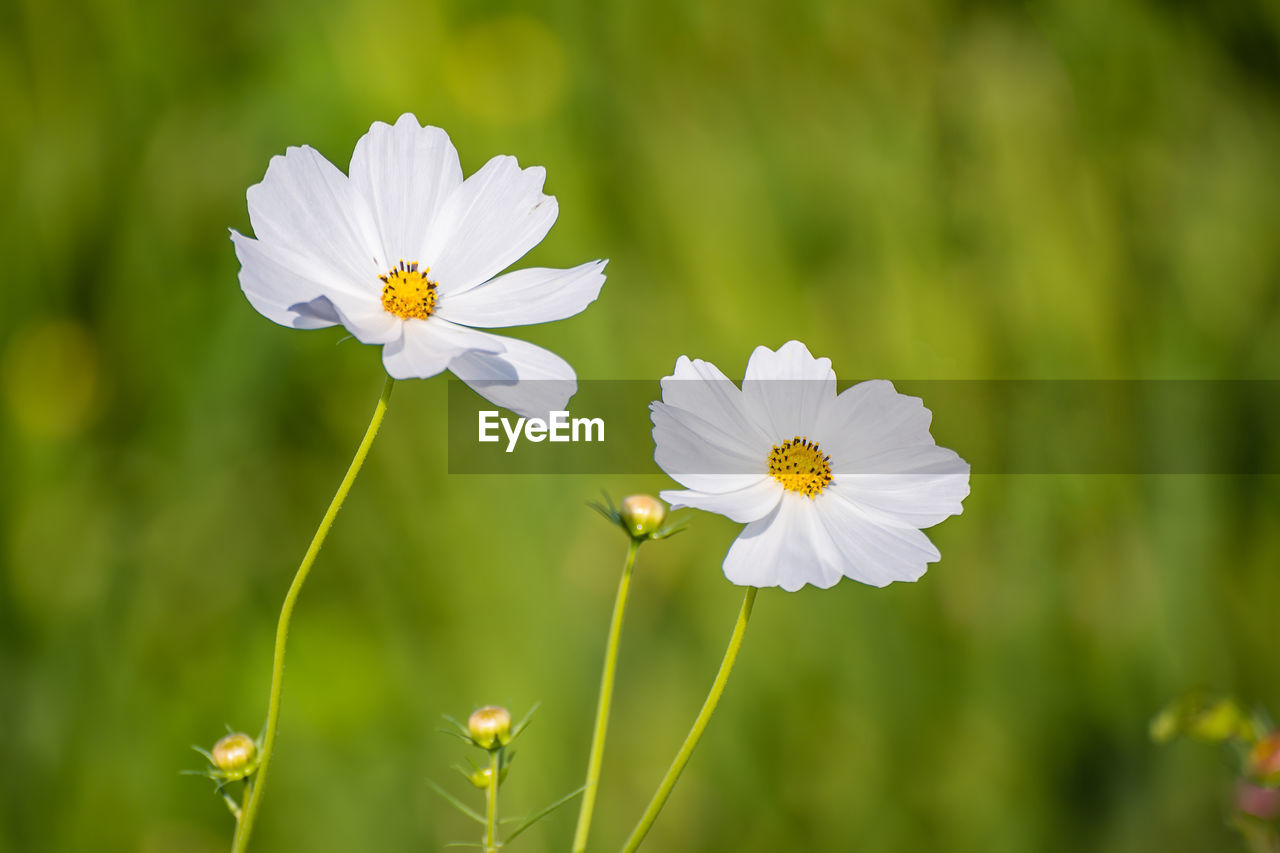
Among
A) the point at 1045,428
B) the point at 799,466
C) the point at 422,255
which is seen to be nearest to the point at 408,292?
the point at 422,255


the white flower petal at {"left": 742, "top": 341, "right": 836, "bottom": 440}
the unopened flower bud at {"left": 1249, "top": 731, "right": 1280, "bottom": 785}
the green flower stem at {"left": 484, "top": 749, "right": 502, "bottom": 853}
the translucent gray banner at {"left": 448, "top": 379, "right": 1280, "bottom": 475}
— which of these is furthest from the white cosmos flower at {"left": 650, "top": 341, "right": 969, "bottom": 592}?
the translucent gray banner at {"left": 448, "top": 379, "right": 1280, "bottom": 475}

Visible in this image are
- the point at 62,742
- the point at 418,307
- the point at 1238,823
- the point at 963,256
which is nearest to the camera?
the point at 418,307

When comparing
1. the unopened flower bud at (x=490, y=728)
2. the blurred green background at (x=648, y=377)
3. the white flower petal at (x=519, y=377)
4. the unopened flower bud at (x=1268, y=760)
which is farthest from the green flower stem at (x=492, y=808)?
the blurred green background at (x=648, y=377)

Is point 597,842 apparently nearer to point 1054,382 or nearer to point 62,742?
point 62,742

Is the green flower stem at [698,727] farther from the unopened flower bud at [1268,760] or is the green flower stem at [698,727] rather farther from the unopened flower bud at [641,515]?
the unopened flower bud at [1268,760]

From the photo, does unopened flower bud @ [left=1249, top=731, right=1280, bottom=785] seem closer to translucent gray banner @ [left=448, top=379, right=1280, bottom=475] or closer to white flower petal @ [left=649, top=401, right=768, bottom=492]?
white flower petal @ [left=649, top=401, right=768, bottom=492]

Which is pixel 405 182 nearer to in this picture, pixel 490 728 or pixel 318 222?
pixel 318 222

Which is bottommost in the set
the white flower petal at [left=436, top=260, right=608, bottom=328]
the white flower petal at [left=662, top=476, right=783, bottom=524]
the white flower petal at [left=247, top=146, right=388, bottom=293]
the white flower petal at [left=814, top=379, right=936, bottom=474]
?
the white flower petal at [left=662, top=476, right=783, bottom=524]

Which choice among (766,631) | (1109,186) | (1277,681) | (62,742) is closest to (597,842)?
(766,631)
